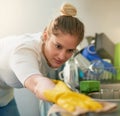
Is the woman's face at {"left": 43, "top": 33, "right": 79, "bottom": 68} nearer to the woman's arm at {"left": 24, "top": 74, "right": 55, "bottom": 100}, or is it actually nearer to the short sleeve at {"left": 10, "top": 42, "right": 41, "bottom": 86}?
the short sleeve at {"left": 10, "top": 42, "right": 41, "bottom": 86}

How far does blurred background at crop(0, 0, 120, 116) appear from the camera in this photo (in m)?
2.04

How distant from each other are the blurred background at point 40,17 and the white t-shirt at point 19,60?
2.70 feet

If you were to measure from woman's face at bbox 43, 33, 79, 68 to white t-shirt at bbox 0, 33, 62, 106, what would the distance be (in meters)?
0.03

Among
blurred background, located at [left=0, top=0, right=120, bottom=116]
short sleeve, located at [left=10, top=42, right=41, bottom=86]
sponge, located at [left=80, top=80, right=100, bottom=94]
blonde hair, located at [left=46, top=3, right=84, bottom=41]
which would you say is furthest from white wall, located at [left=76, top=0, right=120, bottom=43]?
short sleeve, located at [left=10, top=42, right=41, bottom=86]

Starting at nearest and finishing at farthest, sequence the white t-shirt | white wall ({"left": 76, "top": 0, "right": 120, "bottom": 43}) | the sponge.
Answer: the white t-shirt → the sponge → white wall ({"left": 76, "top": 0, "right": 120, "bottom": 43})

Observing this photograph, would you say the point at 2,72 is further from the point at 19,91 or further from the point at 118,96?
the point at 19,91

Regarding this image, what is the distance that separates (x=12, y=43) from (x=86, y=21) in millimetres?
1065

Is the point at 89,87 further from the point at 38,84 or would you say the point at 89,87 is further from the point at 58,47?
the point at 38,84

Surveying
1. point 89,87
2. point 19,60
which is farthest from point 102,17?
point 19,60

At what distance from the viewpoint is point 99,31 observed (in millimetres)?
2049

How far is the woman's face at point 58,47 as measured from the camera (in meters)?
0.96

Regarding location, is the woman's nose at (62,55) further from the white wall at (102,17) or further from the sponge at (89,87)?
the white wall at (102,17)

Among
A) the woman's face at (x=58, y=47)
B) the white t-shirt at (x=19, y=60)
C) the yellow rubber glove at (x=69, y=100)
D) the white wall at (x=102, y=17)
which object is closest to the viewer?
the yellow rubber glove at (x=69, y=100)

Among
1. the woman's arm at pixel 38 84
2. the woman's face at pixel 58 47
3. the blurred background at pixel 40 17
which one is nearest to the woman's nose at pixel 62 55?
the woman's face at pixel 58 47
